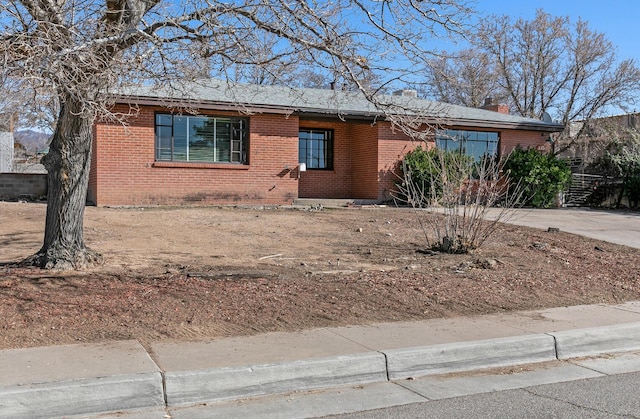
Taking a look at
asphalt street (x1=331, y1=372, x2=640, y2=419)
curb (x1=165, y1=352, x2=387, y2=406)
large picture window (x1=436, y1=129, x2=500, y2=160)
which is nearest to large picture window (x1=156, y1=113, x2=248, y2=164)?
large picture window (x1=436, y1=129, x2=500, y2=160)

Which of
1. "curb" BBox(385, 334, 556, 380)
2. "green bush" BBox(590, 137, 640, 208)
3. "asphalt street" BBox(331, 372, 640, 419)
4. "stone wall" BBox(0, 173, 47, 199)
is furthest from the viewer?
"green bush" BBox(590, 137, 640, 208)

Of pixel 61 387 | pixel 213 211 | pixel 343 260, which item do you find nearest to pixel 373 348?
pixel 61 387

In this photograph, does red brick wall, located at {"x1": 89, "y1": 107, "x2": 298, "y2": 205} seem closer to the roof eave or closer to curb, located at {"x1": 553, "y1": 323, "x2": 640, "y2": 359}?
the roof eave

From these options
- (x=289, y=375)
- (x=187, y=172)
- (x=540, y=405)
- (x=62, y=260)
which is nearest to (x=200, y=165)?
(x=187, y=172)

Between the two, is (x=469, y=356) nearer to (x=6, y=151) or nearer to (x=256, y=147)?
(x=256, y=147)

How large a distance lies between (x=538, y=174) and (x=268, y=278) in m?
14.4

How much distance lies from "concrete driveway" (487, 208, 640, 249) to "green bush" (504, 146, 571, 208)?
29.6 inches

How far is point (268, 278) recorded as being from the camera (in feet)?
29.4

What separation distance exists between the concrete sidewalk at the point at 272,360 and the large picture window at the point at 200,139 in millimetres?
12129

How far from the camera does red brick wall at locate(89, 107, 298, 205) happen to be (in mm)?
17125

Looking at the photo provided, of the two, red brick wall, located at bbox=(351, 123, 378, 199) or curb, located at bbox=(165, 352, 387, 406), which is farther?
red brick wall, located at bbox=(351, 123, 378, 199)

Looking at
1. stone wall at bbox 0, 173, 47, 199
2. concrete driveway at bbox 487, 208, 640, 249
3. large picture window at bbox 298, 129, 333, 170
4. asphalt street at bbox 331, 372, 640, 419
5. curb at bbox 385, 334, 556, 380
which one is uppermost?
large picture window at bbox 298, 129, 333, 170

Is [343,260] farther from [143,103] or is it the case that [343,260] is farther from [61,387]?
[143,103]

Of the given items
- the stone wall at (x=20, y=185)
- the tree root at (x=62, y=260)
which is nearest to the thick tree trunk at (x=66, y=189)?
the tree root at (x=62, y=260)
